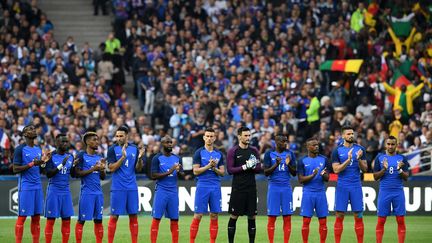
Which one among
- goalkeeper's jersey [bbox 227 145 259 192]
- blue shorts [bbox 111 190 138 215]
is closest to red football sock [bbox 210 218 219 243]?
goalkeeper's jersey [bbox 227 145 259 192]

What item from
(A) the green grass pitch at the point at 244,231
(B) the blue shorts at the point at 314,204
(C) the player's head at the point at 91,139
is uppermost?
(C) the player's head at the point at 91,139

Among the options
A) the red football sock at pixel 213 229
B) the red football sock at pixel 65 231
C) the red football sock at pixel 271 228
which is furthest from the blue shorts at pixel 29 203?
the red football sock at pixel 271 228

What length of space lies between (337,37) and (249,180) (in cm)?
1751

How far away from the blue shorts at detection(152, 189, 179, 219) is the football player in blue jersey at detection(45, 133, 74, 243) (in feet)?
5.74

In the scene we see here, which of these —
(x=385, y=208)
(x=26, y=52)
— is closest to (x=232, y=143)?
(x=26, y=52)

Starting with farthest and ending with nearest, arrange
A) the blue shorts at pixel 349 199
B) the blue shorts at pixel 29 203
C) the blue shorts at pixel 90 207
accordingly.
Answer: the blue shorts at pixel 349 199 < the blue shorts at pixel 29 203 < the blue shorts at pixel 90 207

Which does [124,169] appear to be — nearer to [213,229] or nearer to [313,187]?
[213,229]

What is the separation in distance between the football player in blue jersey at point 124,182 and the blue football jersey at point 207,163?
1180mm

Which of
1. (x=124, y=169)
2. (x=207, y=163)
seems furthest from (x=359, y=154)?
(x=124, y=169)

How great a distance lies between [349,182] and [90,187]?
212 inches

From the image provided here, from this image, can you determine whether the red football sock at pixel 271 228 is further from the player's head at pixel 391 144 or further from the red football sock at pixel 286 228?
the player's head at pixel 391 144

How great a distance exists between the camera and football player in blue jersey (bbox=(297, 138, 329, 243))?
941 inches

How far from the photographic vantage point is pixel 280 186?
24109mm

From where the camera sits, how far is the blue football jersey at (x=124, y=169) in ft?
77.2
